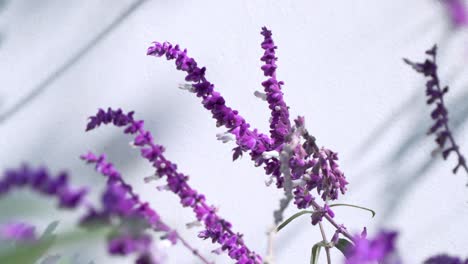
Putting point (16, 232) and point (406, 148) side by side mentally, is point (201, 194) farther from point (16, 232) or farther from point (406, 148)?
point (406, 148)

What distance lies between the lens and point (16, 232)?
0.25 m

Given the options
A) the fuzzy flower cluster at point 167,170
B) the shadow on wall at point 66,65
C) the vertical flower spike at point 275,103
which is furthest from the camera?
the shadow on wall at point 66,65

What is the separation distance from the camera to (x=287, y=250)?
81 centimetres

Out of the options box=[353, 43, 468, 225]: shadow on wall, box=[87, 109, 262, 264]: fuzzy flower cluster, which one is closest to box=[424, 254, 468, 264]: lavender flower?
box=[87, 109, 262, 264]: fuzzy flower cluster

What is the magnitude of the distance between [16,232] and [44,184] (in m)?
0.04

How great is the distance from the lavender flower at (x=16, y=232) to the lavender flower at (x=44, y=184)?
0.03 meters

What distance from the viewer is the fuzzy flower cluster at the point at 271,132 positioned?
0.43 metres

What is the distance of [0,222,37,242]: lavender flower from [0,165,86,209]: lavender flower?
26 mm

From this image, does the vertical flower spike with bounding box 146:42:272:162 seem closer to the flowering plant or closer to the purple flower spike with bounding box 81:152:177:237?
the flowering plant

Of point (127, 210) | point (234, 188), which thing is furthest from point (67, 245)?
point (234, 188)

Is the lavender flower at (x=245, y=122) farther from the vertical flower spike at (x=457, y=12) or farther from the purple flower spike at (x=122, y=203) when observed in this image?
the vertical flower spike at (x=457, y=12)

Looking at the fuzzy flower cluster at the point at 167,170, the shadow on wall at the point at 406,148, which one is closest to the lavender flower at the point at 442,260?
the fuzzy flower cluster at the point at 167,170

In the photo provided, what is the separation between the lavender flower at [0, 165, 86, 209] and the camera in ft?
0.72

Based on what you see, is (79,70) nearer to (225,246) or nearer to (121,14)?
(121,14)
